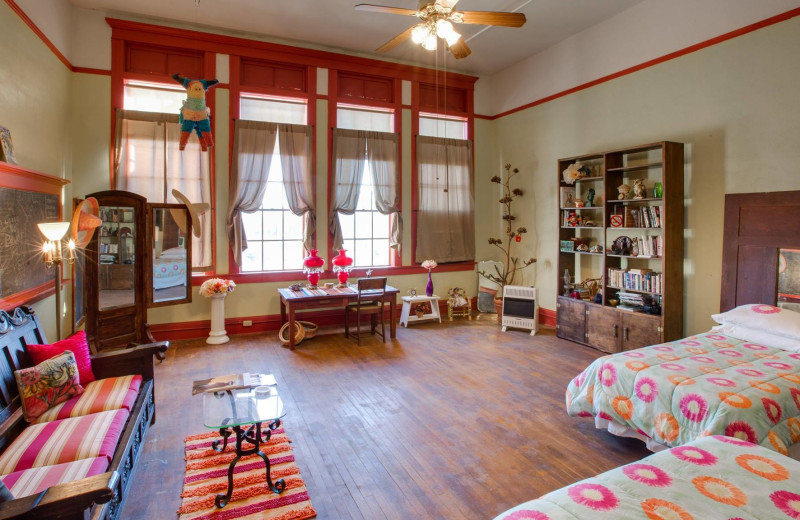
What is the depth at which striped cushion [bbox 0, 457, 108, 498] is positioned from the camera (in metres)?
1.76

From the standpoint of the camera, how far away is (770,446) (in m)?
2.34

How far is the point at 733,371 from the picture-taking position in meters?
2.85

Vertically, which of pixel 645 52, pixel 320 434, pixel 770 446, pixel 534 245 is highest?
pixel 645 52

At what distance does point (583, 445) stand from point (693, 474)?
1.29m

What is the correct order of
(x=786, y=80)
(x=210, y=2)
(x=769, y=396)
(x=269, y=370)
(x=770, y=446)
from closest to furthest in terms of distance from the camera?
(x=770, y=446) < (x=769, y=396) < (x=786, y=80) < (x=269, y=370) < (x=210, y=2)

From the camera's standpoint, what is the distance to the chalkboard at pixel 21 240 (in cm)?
305

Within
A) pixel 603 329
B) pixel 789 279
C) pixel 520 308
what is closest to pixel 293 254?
pixel 520 308

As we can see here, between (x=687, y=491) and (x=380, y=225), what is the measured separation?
17.7ft

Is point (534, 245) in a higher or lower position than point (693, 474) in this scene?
higher

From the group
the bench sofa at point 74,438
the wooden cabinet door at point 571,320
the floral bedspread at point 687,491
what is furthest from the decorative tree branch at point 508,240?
the bench sofa at point 74,438

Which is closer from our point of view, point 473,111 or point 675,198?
point 675,198

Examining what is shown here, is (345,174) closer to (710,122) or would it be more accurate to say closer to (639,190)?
(639,190)

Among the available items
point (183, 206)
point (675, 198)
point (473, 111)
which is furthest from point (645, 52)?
point (183, 206)

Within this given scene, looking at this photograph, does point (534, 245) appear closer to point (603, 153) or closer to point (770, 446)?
point (603, 153)
